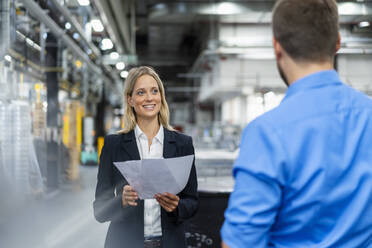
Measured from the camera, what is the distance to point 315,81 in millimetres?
821

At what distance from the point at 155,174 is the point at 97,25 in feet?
20.7

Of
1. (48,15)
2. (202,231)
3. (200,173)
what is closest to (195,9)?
(48,15)

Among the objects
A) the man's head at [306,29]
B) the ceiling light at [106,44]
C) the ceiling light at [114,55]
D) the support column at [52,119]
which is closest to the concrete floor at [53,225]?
the support column at [52,119]

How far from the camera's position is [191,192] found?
170 centimetres

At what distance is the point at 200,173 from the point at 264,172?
339cm

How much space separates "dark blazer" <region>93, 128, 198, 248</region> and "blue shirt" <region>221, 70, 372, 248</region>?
0.83 m

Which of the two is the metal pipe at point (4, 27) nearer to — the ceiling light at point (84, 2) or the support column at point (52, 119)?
the ceiling light at point (84, 2)

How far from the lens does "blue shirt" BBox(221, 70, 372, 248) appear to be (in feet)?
2.46

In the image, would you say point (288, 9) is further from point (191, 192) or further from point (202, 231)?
point (202, 231)

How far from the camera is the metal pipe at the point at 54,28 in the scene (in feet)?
13.8

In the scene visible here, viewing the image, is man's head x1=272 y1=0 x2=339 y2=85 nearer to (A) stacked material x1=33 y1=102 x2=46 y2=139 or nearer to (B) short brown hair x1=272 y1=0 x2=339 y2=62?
(B) short brown hair x1=272 y1=0 x2=339 y2=62

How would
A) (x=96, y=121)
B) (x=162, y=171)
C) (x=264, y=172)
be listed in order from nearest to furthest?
Result: (x=264, y=172), (x=162, y=171), (x=96, y=121)

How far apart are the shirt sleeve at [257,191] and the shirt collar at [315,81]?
134 millimetres

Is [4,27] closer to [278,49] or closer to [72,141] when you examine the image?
[278,49]
